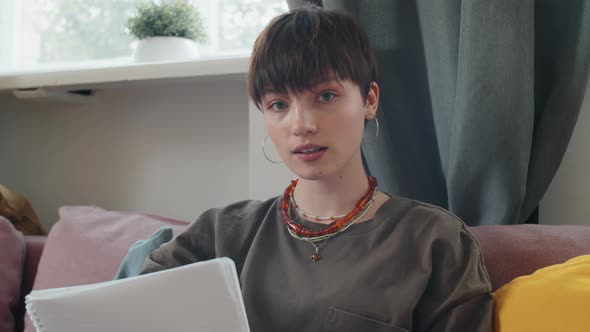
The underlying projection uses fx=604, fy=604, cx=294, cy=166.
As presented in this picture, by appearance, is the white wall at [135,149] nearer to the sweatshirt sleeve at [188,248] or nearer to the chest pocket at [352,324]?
the sweatshirt sleeve at [188,248]

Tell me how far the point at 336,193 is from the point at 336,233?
0.06m

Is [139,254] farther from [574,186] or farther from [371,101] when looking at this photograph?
[574,186]

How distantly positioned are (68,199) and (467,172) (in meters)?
1.20

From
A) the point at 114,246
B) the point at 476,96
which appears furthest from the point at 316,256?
the point at 114,246

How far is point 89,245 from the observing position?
1.15 meters

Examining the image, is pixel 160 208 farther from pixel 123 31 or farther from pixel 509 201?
pixel 509 201

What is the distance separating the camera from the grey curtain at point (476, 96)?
0.94 meters

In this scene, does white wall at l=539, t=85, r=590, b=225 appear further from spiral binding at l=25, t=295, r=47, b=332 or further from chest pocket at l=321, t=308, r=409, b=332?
spiral binding at l=25, t=295, r=47, b=332

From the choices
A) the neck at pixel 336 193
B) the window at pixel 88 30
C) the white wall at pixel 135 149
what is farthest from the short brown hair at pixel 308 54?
the window at pixel 88 30

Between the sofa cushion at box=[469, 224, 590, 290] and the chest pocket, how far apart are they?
17 centimetres

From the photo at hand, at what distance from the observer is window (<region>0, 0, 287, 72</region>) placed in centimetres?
168

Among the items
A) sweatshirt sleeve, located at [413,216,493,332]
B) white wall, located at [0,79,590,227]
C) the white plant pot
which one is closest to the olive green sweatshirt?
sweatshirt sleeve, located at [413,216,493,332]

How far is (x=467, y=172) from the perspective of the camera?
100cm

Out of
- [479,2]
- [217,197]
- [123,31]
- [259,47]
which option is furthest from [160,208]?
[479,2]
